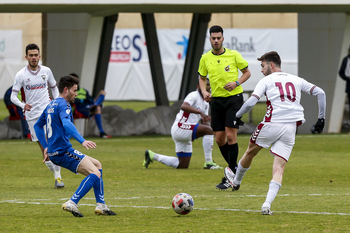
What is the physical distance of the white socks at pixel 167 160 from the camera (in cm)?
1190

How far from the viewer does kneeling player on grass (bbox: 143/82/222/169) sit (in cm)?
1166

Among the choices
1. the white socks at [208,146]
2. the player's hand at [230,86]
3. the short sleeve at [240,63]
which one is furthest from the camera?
the white socks at [208,146]

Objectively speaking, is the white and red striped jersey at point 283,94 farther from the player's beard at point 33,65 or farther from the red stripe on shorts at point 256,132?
the player's beard at point 33,65

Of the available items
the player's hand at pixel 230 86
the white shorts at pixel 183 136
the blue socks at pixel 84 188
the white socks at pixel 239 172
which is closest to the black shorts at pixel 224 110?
the player's hand at pixel 230 86

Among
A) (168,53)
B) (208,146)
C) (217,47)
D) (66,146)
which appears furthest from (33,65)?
(168,53)

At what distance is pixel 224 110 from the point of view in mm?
9688

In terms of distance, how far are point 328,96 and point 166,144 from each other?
233 inches

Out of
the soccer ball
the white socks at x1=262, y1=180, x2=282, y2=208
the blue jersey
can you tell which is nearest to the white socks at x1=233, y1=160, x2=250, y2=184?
the white socks at x1=262, y1=180, x2=282, y2=208

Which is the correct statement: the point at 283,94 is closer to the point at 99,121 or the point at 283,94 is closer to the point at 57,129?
the point at 57,129

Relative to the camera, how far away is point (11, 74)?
38.4 metres

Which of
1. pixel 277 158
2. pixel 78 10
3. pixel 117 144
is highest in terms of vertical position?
pixel 78 10

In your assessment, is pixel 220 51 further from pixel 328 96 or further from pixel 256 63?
pixel 256 63

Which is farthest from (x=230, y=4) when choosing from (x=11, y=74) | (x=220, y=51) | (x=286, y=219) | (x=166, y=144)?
(x=11, y=74)

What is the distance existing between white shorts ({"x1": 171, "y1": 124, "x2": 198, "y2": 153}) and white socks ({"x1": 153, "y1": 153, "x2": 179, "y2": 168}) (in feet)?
0.64
